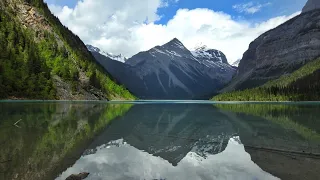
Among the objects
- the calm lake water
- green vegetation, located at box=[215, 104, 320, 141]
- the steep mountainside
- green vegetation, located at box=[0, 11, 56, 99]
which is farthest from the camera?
the steep mountainside

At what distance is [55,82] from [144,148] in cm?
14905

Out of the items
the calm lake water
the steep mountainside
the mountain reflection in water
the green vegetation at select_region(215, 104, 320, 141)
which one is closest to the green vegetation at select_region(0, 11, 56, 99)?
the steep mountainside

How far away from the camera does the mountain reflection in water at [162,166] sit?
54.1 feet

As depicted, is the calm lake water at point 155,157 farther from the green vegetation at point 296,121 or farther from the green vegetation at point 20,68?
the green vegetation at point 20,68

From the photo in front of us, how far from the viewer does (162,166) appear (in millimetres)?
19094

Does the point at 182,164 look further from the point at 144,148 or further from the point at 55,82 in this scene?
the point at 55,82

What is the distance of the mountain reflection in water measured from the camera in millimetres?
16500

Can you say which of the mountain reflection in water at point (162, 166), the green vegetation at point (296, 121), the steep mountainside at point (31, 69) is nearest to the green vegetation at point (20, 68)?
the steep mountainside at point (31, 69)

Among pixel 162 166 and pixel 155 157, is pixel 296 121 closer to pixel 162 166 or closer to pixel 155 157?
pixel 155 157

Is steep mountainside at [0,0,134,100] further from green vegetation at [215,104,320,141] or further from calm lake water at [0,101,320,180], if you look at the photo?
calm lake water at [0,101,320,180]

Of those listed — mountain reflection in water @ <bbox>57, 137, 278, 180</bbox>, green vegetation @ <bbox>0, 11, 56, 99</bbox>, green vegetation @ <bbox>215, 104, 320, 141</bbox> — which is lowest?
mountain reflection in water @ <bbox>57, 137, 278, 180</bbox>

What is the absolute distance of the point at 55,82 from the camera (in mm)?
161875

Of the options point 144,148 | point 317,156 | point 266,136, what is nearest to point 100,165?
point 144,148

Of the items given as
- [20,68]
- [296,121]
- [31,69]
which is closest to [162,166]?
[296,121]
